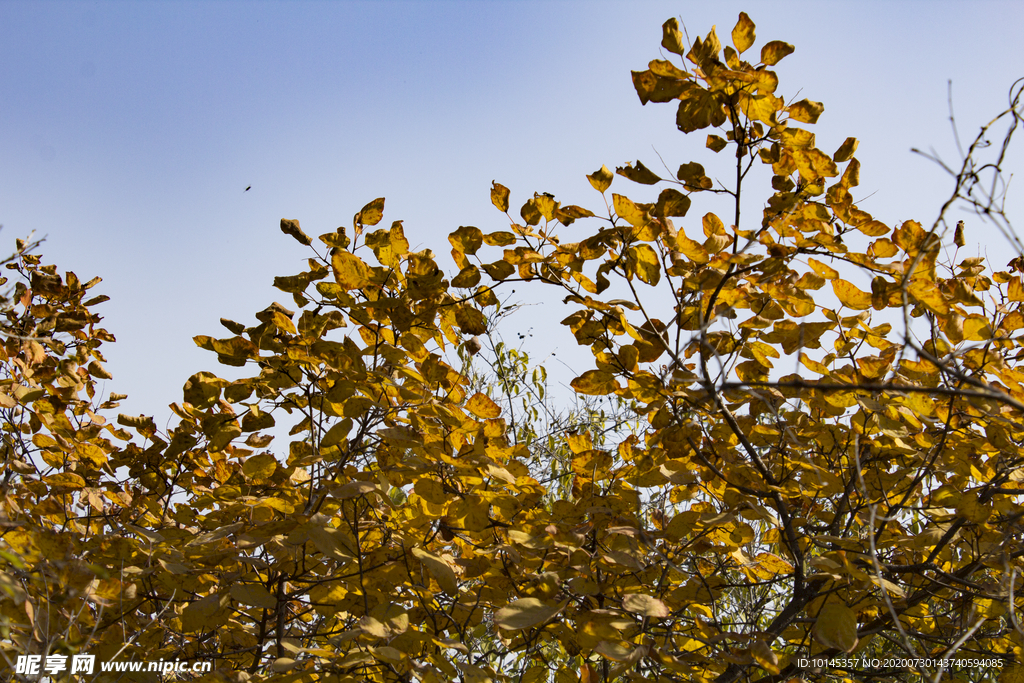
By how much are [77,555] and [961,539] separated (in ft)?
7.64

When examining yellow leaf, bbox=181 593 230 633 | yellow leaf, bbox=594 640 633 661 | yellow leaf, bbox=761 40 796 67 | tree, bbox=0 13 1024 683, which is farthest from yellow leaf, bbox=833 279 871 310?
yellow leaf, bbox=181 593 230 633

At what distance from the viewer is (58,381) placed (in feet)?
7.20

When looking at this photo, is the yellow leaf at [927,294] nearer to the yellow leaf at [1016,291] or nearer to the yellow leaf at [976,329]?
the yellow leaf at [976,329]

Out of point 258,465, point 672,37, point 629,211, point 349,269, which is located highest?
point 672,37

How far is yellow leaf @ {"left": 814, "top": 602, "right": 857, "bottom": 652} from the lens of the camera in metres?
1.24

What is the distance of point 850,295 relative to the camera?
1.47 metres

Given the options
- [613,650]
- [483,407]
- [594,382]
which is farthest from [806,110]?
[613,650]

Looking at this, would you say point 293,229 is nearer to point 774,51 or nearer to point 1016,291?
point 774,51

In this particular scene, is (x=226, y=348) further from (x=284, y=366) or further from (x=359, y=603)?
(x=359, y=603)

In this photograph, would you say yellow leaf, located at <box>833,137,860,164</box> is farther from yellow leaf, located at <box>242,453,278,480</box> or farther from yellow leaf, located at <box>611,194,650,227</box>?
yellow leaf, located at <box>242,453,278,480</box>

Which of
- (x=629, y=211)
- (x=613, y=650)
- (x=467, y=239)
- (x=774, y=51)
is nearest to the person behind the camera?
(x=613, y=650)

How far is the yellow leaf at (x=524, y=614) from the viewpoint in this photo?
1.25 m

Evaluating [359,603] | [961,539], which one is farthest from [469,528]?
[961,539]

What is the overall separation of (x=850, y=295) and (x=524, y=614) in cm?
97
